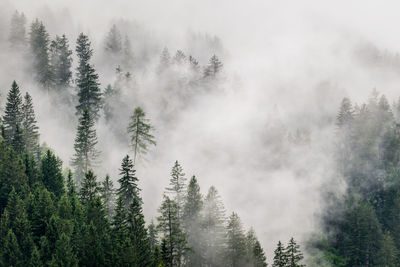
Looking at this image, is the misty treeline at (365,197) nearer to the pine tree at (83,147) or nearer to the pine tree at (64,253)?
the pine tree at (83,147)

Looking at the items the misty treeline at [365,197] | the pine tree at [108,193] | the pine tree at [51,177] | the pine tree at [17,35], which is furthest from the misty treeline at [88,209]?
the misty treeline at [365,197]

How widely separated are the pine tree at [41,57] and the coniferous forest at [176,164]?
0.40 metres

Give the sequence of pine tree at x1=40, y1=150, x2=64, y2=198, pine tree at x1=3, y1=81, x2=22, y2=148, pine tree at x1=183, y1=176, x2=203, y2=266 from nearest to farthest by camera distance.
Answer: pine tree at x1=40, y1=150, x2=64, y2=198
pine tree at x1=183, y1=176, x2=203, y2=266
pine tree at x1=3, y1=81, x2=22, y2=148

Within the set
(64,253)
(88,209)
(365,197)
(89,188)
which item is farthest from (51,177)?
(365,197)

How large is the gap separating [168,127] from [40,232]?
53409 mm

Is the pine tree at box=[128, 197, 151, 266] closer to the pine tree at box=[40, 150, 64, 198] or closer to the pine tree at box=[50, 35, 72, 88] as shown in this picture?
the pine tree at box=[40, 150, 64, 198]

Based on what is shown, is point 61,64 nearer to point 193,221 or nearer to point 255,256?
point 193,221

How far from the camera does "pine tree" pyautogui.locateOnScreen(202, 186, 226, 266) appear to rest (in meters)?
55.3

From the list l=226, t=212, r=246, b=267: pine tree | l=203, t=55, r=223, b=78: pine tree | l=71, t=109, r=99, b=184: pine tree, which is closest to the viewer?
l=226, t=212, r=246, b=267: pine tree

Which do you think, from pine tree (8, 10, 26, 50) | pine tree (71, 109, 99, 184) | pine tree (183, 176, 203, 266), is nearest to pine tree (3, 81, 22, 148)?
pine tree (71, 109, 99, 184)

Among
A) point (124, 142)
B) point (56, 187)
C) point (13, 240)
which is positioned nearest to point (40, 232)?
point (13, 240)

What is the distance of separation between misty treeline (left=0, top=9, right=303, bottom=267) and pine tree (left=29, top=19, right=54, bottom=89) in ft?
0.63

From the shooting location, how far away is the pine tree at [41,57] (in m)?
84.2

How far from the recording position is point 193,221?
183 ft
